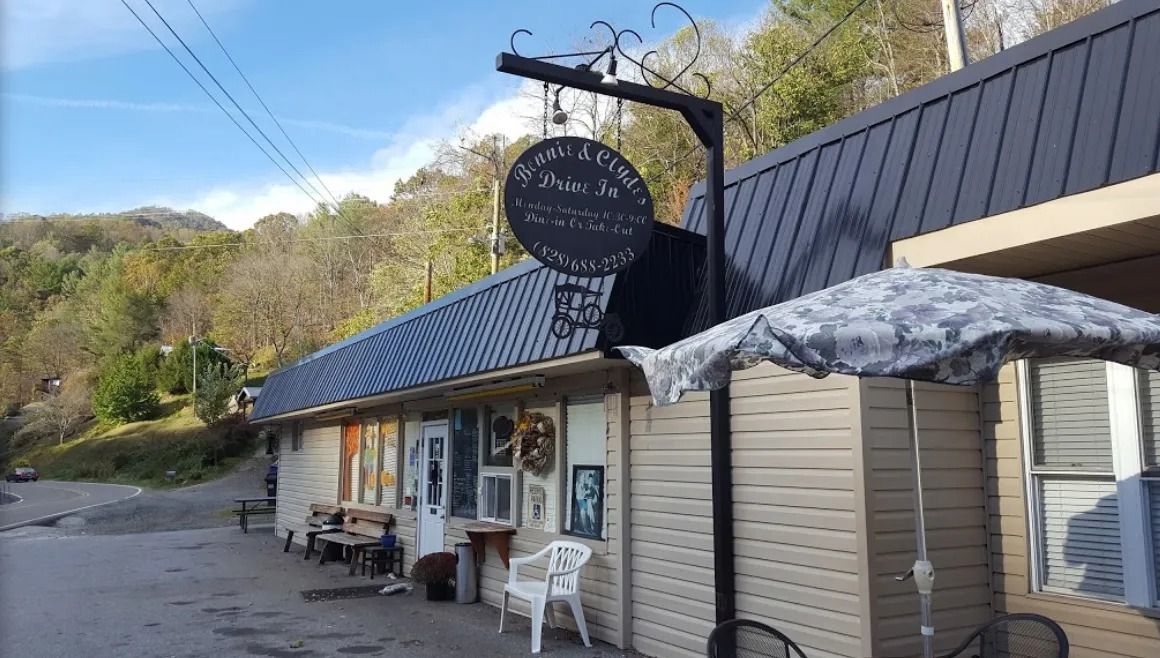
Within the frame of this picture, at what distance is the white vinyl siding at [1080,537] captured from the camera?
491 centimetres

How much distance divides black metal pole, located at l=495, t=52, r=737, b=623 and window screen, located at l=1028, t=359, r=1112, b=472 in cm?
195

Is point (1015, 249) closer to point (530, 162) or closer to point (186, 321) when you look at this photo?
point (530, 162)

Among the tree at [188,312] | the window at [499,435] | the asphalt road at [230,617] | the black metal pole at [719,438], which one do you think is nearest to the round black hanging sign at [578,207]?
the black metal pole at [719,438]

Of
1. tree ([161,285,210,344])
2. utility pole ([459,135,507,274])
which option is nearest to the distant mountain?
tree ([161,285,210,344])

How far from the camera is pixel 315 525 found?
14.8m

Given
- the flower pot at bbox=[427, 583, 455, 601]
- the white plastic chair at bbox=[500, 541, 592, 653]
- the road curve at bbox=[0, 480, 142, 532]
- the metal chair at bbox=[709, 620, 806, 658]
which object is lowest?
the road curve at bbox=[0, 480, 142, 532]

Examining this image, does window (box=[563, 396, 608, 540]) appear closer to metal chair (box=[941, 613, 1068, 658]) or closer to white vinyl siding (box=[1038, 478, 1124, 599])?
white vinyl siding (box=[1038, 478, 1124, 599])

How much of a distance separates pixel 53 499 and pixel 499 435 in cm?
3185

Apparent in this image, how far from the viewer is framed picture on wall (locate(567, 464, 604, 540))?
7656mm

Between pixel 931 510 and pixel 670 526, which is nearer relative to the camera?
pixel 931 510

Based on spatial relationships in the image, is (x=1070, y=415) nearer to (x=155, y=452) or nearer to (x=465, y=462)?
(x=465, y=462)

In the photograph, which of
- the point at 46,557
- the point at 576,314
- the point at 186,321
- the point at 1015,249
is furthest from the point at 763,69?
the point at 186,321

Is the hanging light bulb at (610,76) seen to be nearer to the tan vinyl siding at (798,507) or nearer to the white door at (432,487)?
the tan vinyl siding at (798,507)

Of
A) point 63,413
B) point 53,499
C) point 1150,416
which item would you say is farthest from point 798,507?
point 63,413
